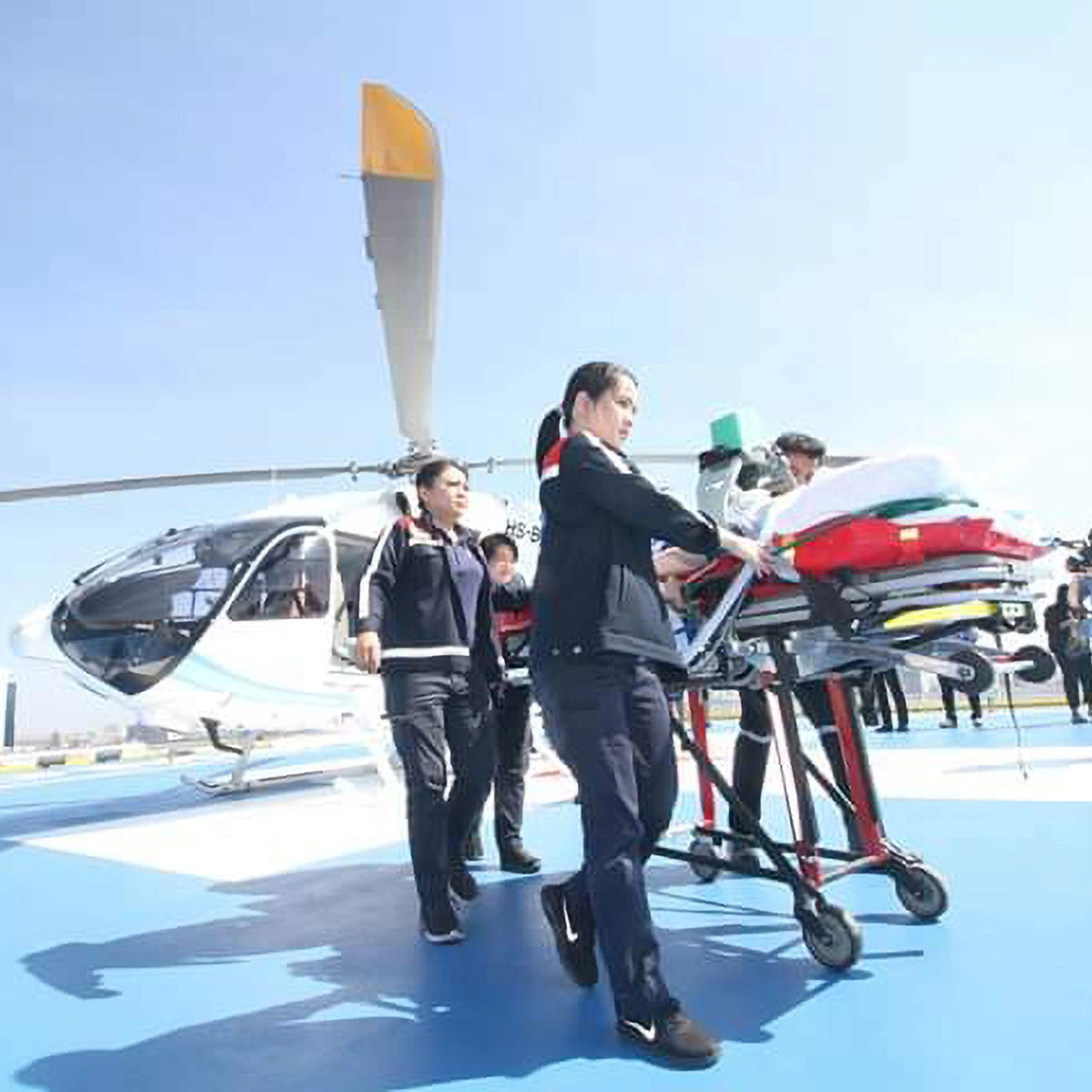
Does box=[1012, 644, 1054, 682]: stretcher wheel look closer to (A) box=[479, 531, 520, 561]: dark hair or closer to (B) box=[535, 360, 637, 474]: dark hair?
(B) box=[535, 360, 637, 474]: dark hair

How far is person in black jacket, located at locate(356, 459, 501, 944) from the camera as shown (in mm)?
2791

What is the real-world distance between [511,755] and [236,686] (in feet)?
9.43

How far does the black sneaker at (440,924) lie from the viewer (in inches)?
106

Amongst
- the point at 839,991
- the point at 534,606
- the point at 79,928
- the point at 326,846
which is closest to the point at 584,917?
the point at 839,991

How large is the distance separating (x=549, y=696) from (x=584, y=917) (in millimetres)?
687

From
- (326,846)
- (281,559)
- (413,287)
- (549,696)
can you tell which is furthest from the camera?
(281,559)

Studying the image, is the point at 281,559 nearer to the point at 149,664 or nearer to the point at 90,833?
the point at 149,664

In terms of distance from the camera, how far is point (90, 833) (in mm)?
5398

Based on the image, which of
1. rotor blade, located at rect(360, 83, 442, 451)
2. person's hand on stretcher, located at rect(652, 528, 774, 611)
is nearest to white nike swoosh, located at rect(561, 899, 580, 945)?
person's hand on stretcher, located at rect(652, 528, 774, 611)

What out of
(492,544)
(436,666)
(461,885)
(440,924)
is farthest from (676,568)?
(492,544)

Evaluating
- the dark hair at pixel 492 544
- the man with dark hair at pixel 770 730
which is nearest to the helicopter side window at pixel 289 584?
the dark hair at pixel 492 544

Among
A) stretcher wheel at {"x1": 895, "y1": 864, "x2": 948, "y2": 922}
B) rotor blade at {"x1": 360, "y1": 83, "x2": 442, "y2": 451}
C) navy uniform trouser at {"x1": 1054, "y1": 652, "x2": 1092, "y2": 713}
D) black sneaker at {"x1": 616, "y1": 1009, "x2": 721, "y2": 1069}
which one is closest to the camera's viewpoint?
black sneaker at {"x1": 616, "y1": 1009, "x2": 721, "y2": 1069}

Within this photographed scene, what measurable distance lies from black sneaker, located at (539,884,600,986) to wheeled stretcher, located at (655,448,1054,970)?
0.36m

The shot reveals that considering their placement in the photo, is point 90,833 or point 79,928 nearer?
point 79,928
